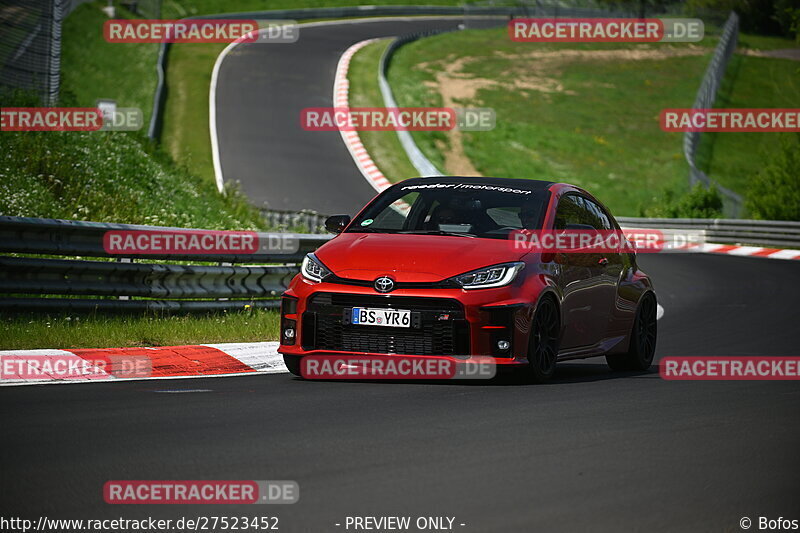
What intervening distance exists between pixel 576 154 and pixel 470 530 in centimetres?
4975

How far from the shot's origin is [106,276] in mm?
11961

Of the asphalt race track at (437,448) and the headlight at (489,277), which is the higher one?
the headlight at (489,277)

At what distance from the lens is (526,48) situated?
249 feet

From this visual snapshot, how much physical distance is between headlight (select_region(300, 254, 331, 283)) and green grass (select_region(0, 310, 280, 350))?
1.85 meters

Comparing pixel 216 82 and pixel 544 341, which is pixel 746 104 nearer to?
pixel 216 82

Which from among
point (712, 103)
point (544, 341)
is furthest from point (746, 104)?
point (544, 341)

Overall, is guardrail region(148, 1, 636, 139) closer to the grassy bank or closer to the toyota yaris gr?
the grassy bank

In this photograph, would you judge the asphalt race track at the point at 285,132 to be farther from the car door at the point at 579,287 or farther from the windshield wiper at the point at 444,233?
the windshield wiper at the point at 444,233

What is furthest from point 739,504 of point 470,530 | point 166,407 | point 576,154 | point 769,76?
point 769,76

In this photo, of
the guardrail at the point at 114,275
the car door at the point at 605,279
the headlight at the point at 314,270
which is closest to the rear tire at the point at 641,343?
the car door at the point at 605,279

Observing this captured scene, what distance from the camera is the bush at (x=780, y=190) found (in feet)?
136

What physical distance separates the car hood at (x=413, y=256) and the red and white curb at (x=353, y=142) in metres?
29.4

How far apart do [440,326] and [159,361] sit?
240 centimetres

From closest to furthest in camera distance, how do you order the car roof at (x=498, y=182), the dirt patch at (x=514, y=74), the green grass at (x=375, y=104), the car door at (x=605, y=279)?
the car roof at (x=498, y=182) < the car door at (x=605, y=279) < the green grass at (x=375, y=104) < the dirt patch at (x=514, y=74)
